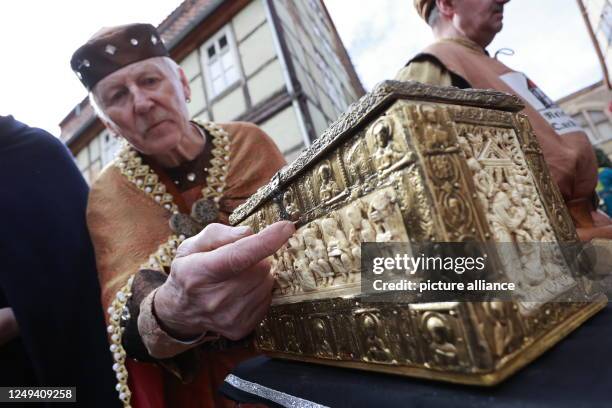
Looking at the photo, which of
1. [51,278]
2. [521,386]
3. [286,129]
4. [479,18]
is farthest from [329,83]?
[521,386]

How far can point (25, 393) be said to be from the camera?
122 cm

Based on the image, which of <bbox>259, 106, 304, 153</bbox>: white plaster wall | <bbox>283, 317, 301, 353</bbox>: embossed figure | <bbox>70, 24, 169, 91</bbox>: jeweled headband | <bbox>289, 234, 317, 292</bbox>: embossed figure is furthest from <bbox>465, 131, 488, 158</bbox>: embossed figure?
<bbox>259, 106, 304, 153</bbox>: white plaster wall

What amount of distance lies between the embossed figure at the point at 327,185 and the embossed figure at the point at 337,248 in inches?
1.6

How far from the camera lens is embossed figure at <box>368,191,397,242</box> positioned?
0.47 metres

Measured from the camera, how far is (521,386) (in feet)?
1.24

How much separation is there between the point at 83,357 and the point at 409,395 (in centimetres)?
125

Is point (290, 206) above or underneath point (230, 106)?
underneath

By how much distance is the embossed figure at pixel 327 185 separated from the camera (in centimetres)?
58

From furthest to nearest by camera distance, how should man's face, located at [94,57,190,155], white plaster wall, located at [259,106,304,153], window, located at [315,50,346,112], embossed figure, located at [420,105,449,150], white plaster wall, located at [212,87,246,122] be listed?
1. window, located at [315,50,346,112]
2. white plaster wall, located at [212,87,246,122]
3. white plaster wall, located at [259,106,304,153]
4. man's face, located at [94,57,190,155]
5. embossed figure, located at [420,105,449,150]

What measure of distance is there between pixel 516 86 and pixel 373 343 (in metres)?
1.10

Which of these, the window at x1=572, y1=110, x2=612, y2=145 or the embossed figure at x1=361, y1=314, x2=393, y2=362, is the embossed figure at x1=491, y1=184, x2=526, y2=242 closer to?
the embossed figure at x1=361, y1=314, x2=393, y2=362

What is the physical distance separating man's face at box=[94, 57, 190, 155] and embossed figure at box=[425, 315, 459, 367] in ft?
3.52

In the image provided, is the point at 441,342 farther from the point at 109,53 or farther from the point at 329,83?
the point at 329,83

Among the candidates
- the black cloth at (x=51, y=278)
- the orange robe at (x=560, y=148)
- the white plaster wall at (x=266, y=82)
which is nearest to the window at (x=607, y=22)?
the white plaster wall at (x=266, y=82)
